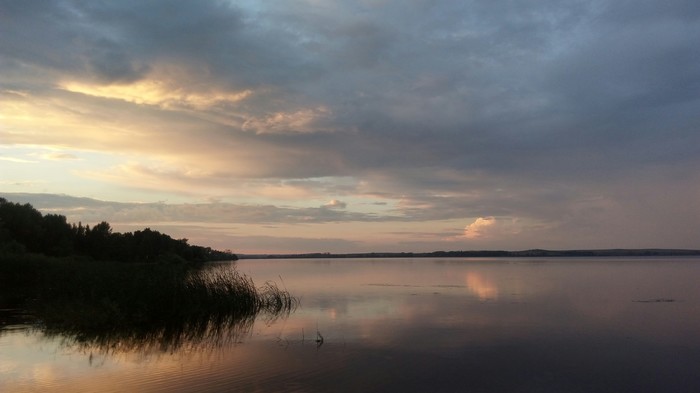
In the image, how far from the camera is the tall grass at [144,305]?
1515cm

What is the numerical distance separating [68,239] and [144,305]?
1765 inches

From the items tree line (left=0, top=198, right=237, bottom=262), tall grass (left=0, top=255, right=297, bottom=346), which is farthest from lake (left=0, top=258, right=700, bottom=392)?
tree line (left=0, top=198, right=237, bottom=262)

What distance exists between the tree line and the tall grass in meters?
16.2

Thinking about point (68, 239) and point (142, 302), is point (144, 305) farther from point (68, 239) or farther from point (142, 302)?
point (68, 239)

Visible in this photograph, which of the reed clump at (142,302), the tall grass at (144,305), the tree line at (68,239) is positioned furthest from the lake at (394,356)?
the tree line at (68,239)

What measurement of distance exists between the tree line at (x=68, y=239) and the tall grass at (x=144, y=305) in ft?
53.0

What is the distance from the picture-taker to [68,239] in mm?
54062

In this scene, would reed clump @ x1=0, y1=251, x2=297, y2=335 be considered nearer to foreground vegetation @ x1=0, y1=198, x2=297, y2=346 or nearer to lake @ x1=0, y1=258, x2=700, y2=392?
foreground vegetation @ x1=0, y1=198, x2=297, y2=346

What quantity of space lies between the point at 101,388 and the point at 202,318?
9.05m

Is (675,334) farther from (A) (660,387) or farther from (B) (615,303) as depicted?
(B) (615,303)

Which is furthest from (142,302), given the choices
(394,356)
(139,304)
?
(394,356)

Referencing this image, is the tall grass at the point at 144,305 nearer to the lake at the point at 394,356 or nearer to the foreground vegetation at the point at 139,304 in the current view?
the foreground vegetation at the point at 139,304

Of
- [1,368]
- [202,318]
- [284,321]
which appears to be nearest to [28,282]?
[202,318]

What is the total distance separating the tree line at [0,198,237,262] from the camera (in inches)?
1831
